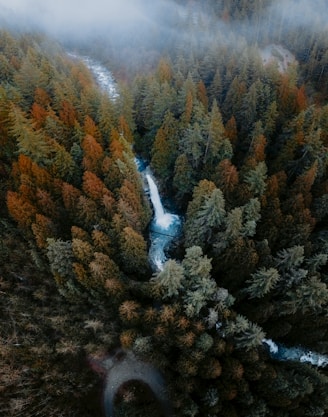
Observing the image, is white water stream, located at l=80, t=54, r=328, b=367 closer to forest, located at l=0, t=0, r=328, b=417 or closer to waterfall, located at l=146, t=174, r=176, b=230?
waterfall, located at l=146, t=174, r=176, b=230

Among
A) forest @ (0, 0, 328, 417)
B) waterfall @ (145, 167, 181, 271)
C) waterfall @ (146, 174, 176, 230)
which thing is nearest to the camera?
forest @ (0, 0, 328, 417)

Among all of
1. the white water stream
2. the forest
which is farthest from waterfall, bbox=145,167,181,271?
the forest

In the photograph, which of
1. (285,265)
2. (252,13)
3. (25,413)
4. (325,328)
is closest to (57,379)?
(25,413)

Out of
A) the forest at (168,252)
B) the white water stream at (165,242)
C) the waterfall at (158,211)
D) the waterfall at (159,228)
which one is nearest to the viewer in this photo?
the forest at (168,252)

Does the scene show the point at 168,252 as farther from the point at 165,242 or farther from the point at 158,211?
the point at 158,211

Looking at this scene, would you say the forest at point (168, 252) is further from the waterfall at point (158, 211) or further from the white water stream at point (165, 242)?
the waterfall at point (158, 211)

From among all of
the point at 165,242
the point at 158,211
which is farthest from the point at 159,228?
the point at 158,211

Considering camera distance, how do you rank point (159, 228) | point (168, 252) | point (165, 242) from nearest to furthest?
point (168, 252), point (165, 242), point (159, 228)

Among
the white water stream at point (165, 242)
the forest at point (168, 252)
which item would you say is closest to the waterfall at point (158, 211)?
the white water stream at point (165, 242)
